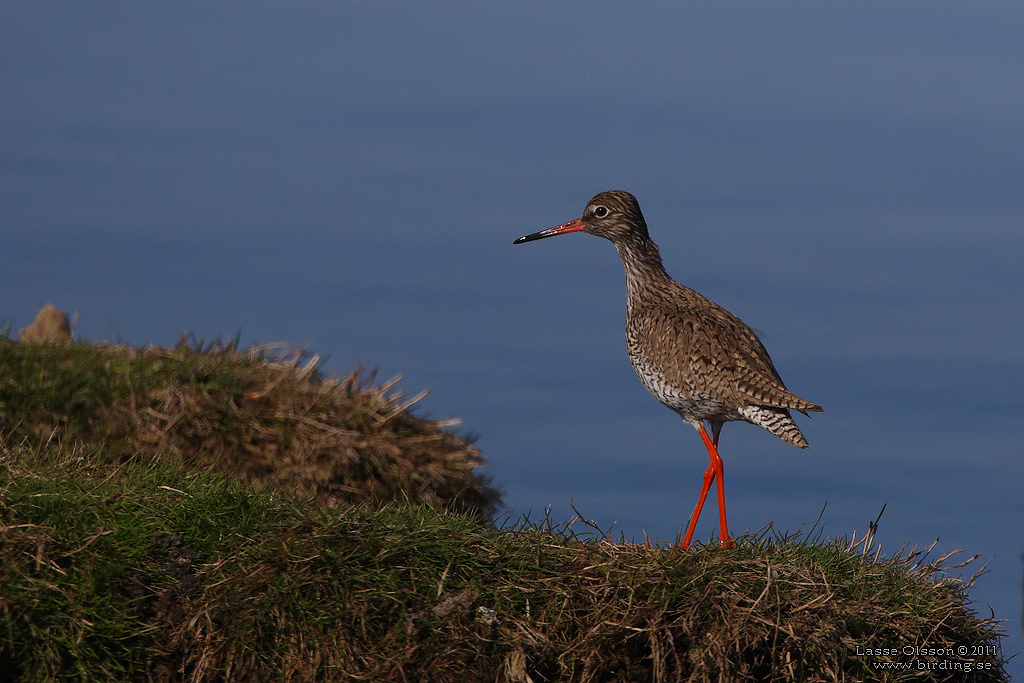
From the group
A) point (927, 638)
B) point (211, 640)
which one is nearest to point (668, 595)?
point (927, 638)

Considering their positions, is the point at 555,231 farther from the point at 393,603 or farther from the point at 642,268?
the point at 393,603

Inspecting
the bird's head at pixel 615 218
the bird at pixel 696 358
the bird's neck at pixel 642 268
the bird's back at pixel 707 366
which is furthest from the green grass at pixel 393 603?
the bird's head at pixel 615 218

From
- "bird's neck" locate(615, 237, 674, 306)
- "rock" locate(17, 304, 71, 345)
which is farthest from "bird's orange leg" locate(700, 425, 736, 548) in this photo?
"rock" locate(17, 304, 71, 345)

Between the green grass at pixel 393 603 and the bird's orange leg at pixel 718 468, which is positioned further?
the bird's orange leg at pixel 718 468

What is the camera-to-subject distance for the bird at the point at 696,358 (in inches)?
306

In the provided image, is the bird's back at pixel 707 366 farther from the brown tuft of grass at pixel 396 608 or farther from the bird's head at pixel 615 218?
the brown tuft of grass at pixel 396 608

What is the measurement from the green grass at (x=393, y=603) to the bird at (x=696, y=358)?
1.37 meters

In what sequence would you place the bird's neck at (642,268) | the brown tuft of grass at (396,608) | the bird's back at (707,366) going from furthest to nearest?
the bird's neck at (642,268)
the bird's back at (707,366)
the brown tuft of grass at (396,608)

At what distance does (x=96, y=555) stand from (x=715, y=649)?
3.31 meters

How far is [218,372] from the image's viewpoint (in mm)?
10367

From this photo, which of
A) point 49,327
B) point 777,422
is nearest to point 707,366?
point 777,422

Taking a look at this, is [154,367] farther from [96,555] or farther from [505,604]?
[505,604]

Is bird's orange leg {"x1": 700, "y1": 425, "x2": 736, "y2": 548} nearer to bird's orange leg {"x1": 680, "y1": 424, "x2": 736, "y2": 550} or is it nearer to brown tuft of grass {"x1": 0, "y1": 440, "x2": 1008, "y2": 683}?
bird's orange leg {"x1": 680, "y1": 424, "x2": 736, "y2": 550}

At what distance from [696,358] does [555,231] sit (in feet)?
7.58
